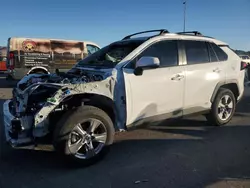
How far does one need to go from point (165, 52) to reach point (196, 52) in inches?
31.1

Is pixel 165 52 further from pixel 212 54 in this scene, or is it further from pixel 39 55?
pixel 39 55

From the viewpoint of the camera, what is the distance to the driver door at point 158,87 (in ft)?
14.2

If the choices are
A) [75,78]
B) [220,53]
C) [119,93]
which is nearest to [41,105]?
[75,78]

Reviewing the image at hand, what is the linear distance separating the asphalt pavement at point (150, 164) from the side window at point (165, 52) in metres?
1.41

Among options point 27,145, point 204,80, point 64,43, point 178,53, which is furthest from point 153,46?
point 64,43

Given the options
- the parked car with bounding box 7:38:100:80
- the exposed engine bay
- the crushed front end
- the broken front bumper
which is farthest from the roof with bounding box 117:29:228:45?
the parked car with bounding box 7:38:100:80

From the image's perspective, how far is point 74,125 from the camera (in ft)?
12.4

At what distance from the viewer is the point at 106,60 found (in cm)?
503

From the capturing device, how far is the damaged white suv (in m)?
3.80

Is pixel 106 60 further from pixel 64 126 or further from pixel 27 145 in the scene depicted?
pixel 27 145

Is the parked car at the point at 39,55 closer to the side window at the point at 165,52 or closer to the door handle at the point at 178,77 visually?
the side window at the point at 165,52

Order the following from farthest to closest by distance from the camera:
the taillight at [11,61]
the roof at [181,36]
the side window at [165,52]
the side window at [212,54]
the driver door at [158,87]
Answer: the taillight at [11,61], the side window at [212,54], the roof at [181,36], the side window at [165,52], the driver door at [158,87]

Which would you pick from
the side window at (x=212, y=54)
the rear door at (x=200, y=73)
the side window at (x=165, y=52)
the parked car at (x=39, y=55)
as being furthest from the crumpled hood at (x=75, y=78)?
the parked car at (x=39, y=55)

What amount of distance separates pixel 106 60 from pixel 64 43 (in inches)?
368
